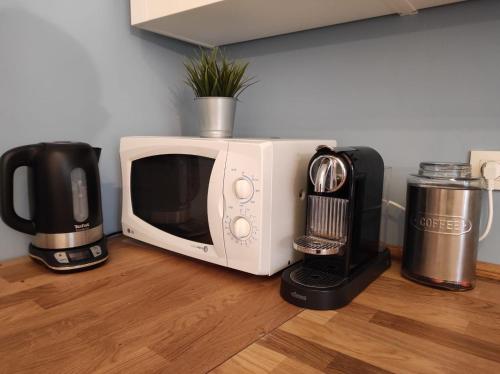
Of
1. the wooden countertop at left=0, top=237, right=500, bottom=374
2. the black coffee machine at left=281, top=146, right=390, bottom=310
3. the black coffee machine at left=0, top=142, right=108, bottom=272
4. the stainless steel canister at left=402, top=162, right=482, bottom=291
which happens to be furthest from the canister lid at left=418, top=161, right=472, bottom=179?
the black coffee machine at left=0, top=142, right=108, bottom=272

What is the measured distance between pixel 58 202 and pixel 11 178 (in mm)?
94

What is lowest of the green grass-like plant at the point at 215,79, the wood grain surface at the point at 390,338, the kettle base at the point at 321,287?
the wood grain surface at the point at 390,338

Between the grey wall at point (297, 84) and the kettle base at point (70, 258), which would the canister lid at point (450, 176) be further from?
the kettle base at point (70, 258)

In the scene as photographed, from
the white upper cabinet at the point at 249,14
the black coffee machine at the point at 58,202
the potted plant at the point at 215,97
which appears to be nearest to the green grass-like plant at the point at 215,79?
the potted plant at the point at 215,97

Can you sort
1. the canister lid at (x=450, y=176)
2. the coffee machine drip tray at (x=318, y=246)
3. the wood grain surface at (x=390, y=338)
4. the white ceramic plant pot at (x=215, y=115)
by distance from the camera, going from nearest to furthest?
the wood grain surface at (x=390, y=338) < the coffee machine drip tray at (x=318, y=246) < the canister lid at (x=450, y=176) < the white ceramic plant pot at (x=215, y=115)

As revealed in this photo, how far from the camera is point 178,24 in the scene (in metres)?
0.98

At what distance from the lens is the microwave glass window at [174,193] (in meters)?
0.78

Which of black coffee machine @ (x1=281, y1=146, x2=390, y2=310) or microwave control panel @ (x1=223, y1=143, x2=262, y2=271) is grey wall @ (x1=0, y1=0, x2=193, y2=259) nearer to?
microwave control panel @ (x1=223, y1=143, x2=262, y2=271)

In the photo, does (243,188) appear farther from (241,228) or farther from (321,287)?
(321,287)

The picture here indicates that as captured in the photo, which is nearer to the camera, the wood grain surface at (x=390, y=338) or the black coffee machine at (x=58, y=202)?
the wood grain surface at (x=390, y=338)

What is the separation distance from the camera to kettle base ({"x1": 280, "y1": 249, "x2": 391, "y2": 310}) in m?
0.63

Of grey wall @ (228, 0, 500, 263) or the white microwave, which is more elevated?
grey wall @ (228, 0, 500, 263)

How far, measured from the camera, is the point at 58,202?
29.9 inches

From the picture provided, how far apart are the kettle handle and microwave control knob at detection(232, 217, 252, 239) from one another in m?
0.43
